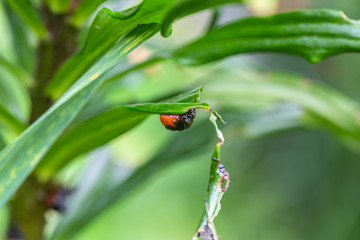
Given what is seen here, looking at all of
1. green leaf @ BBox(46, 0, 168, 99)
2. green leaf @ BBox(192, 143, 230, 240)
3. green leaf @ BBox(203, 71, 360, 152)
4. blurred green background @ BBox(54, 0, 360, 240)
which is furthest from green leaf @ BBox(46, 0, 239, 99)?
blurred green background @ BBox(54, 0, 360, 240)

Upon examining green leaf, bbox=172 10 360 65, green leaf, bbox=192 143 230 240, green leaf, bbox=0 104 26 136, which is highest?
green leaf, bbox=172 10 360 65

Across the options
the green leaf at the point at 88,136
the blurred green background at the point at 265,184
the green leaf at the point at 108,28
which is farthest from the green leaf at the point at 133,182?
the blurred green background at the point at 265,184

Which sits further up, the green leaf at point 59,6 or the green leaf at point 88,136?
the green leaf at point 59,6

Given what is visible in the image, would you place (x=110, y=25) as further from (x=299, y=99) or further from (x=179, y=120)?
(x=299, y=99)

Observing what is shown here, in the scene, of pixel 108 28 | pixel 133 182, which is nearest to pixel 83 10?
pixel 108 28

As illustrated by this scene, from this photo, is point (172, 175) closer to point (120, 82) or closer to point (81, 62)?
point (120, 82)

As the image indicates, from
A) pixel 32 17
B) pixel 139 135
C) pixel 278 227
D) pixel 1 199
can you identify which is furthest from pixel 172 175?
pixel 1 199

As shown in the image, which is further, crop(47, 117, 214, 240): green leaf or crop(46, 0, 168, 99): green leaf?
crop(47, 117, 214, 240): green leaf

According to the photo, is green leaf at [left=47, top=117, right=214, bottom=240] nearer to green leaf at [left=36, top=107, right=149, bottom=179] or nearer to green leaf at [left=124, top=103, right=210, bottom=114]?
green leaf at [left=36, top=107, right=149, bottom=179]

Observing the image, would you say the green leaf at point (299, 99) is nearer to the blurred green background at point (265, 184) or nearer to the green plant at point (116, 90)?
the green plant at point (116, 90)
